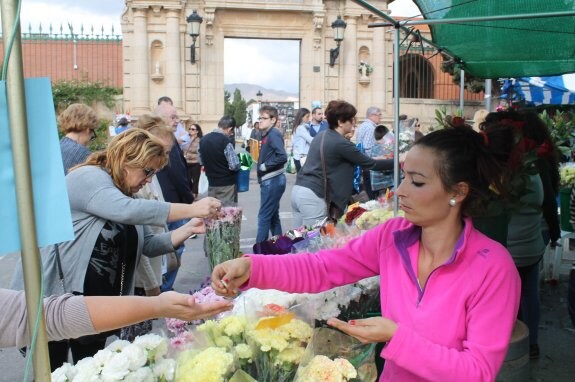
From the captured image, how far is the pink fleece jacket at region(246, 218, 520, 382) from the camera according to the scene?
1584mm

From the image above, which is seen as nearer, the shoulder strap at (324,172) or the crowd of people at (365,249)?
the crowd of people at (365,249)

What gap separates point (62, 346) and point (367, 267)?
1640mm

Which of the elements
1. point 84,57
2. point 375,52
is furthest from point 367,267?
point 84,57

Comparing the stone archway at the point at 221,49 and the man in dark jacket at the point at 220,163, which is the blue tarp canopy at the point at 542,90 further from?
the stone archway at the point at 221,49

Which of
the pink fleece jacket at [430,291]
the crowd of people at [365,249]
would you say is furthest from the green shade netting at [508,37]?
the pink fleece jacket at [430,291]

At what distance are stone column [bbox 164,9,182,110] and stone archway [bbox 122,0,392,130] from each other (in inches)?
0.9

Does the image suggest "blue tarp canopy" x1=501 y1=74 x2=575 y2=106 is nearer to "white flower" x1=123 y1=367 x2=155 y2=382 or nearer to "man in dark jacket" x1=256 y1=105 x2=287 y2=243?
"man in dark jacket" x1=256 y1=105 x2=287 y2=243

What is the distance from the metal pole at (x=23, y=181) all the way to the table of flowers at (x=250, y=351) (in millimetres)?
575

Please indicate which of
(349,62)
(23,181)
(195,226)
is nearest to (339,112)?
(195,226)

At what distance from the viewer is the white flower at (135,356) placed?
1.82 meters

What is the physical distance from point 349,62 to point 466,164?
1932cm

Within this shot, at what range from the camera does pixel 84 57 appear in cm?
2266

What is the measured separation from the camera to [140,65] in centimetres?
1912

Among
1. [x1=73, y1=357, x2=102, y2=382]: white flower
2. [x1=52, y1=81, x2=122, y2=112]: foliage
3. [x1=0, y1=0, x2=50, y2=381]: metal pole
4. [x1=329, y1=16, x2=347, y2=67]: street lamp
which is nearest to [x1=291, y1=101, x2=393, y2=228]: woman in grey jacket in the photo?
[x1=73, y1=357, x2=102, y2=382]: white flower
